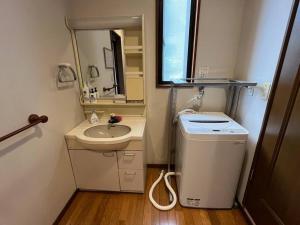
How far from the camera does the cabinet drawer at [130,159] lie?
5.05 ft

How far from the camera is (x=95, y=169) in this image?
1.64 metres

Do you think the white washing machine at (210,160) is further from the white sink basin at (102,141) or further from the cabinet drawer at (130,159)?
the white sink basin at (102,141)

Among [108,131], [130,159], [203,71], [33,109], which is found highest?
[203,71]

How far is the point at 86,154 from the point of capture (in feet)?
5.20

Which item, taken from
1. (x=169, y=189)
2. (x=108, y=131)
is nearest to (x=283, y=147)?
(x=169, y=189)

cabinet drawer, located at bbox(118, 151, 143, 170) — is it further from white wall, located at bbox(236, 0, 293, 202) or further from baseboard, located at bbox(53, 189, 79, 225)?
white wall, located at bbox(236, 0, 293, 202)

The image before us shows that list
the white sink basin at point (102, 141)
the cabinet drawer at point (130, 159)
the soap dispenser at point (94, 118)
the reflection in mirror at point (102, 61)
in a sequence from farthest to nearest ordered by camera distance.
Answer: the soap dispenser at point (94, 118)
the reflection in mirror at point (102, 61)
the cabinet drawer at point (130, 159)
the white sink basin at point (102, 141)

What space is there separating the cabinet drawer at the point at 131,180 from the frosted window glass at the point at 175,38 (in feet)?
3.48

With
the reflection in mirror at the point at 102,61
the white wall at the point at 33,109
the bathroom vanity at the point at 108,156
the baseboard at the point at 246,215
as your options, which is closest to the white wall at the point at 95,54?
the reflection in mirror at the point at 102,61

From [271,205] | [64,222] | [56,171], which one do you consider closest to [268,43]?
[271,205]

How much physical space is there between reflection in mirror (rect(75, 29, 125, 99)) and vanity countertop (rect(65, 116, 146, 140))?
0.29 m

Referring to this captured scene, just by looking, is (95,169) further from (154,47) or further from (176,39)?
(176,39)

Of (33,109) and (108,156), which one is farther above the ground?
(33,109)

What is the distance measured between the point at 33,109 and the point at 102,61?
34.6 inches
